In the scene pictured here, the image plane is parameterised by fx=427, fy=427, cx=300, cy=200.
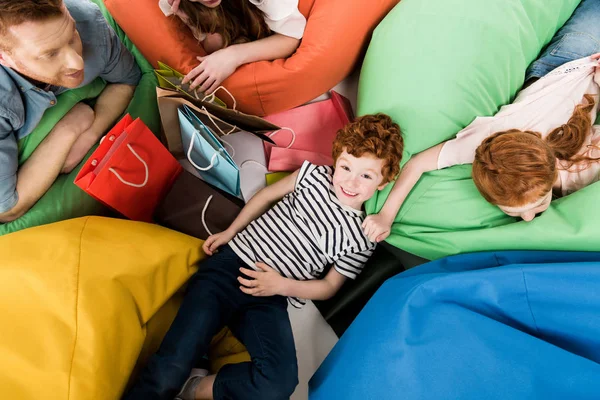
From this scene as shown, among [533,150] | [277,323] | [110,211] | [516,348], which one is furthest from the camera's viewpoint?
[110,211]

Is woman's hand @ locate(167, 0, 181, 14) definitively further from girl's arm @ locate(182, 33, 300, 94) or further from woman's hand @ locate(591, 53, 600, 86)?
woman's hand @ locate(591, 53, 600, 86)

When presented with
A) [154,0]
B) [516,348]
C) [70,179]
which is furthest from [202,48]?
[516,348]

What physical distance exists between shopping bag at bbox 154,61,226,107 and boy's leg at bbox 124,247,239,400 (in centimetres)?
47

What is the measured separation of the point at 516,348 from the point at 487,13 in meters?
0.96

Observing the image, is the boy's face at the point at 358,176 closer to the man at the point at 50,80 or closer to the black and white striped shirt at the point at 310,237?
the black and white striped shirt at the point at 310,237

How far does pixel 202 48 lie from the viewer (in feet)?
4.81

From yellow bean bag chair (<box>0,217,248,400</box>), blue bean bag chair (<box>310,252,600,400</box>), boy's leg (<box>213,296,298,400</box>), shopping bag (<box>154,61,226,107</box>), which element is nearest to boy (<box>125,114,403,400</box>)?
boy's leg (<box>213,296,298,400</box>)

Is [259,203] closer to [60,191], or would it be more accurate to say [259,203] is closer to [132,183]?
[132,183]

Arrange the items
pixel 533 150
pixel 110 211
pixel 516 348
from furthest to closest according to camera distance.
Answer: pixel 110 211 → pixel 533 150 → pixel 516 348

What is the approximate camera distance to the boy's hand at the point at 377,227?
1241 millimetres

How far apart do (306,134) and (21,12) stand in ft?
2.89

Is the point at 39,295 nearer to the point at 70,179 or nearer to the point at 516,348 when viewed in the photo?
the point at 70,179

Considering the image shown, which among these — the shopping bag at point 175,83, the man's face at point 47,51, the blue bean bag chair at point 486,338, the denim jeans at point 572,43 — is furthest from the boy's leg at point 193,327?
the denim jeans at point 572,43

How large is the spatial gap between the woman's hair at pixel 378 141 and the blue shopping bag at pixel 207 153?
0.34m
